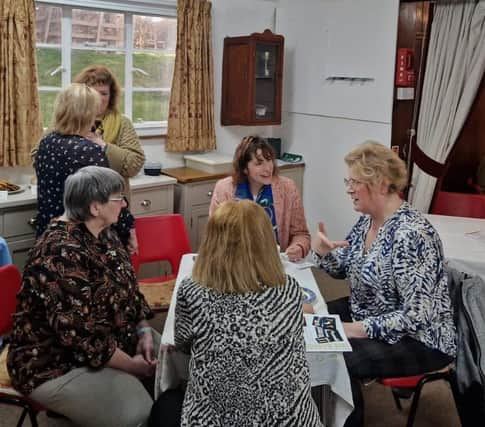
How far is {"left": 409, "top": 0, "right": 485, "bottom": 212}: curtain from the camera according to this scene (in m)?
3.86

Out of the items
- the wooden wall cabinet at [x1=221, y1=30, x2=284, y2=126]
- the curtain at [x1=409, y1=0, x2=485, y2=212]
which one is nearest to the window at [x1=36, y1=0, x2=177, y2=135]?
the wooden wall cabinet at [x1=221, y1=30, x2=284, y2=126]

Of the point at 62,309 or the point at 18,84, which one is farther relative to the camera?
the point at 18,84

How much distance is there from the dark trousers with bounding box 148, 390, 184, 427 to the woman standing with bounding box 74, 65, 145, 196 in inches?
64.0

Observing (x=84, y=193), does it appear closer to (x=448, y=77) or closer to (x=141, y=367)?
(x=141, y=367)

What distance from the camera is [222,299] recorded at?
1697 millimetres

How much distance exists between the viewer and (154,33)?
453 centimetres

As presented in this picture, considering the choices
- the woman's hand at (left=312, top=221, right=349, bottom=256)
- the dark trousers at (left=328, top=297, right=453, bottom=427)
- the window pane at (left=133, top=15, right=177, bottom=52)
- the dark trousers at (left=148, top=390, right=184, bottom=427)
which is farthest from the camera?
the window pane at (left=133, top=15, right=177, bottom=52)

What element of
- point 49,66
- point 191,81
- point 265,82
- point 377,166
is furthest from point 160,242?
point 265,82

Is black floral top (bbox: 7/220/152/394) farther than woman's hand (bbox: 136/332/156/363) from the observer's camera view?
No

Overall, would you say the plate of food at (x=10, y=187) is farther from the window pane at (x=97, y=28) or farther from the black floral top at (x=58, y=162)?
the window pane at (x=97, y=28)

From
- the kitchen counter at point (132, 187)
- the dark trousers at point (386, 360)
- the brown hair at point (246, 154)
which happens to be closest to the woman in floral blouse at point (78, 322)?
the dark trousers at point (386, 360)

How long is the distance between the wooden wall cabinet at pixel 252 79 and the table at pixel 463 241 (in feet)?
5.63

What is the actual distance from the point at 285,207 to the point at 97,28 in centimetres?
195

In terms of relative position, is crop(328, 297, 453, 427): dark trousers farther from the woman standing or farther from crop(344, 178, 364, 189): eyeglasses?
the woman standing
